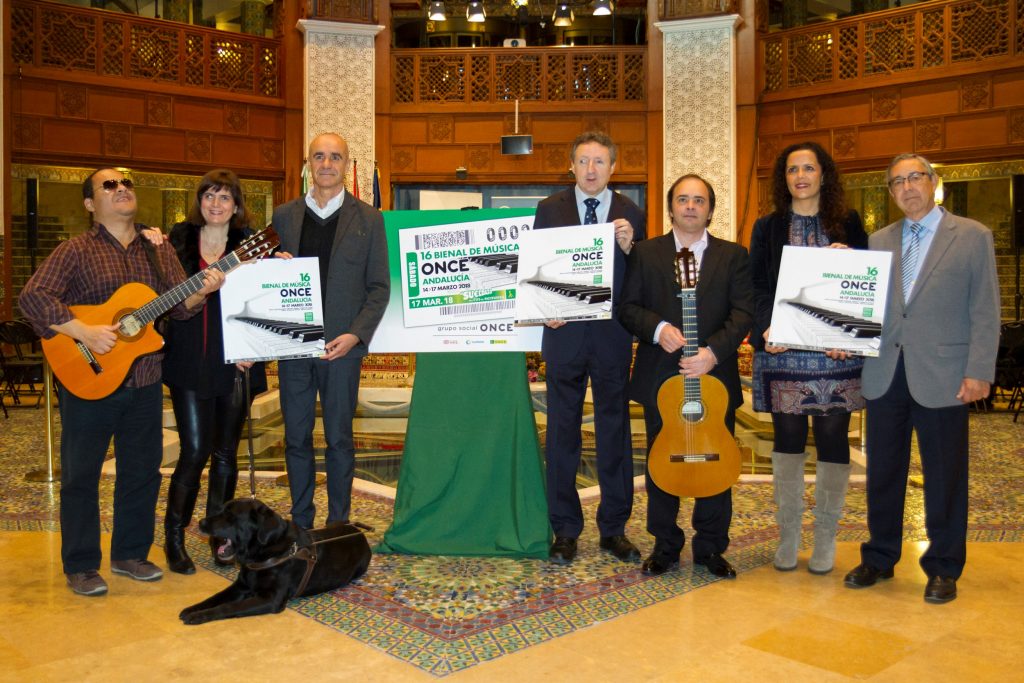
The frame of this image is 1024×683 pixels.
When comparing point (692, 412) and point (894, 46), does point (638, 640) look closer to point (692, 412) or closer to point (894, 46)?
point (692, 412)

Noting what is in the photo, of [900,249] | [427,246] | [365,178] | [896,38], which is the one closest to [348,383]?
[427,246]

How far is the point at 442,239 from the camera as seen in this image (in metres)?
3.99

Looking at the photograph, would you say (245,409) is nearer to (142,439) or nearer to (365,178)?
(142,439)

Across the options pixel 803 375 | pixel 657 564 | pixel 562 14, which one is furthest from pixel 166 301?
pixel 562 14

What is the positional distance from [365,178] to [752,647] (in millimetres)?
10610

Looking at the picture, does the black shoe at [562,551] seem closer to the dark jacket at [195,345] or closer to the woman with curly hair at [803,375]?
the woman with curly hair at [803,375]

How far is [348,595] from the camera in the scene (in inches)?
134

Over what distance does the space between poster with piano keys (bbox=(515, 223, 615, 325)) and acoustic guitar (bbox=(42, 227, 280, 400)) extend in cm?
125

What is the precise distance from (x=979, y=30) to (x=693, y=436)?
9496mm

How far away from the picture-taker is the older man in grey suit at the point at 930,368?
3328 millimetres

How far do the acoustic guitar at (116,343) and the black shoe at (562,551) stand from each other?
5.77ft

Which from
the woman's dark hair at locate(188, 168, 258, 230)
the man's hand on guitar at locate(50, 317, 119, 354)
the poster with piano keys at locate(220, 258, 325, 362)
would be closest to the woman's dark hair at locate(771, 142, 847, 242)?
the poster with piano keys at locate(220, 258, 325, 362)

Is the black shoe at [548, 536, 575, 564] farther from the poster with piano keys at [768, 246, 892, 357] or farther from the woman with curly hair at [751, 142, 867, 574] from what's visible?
the poster with piano keys at [768, 246, 892, 357]

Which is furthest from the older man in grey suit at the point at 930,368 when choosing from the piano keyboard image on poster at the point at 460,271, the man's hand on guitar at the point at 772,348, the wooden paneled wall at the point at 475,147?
the wooden paneled wall at the point at 475,147
